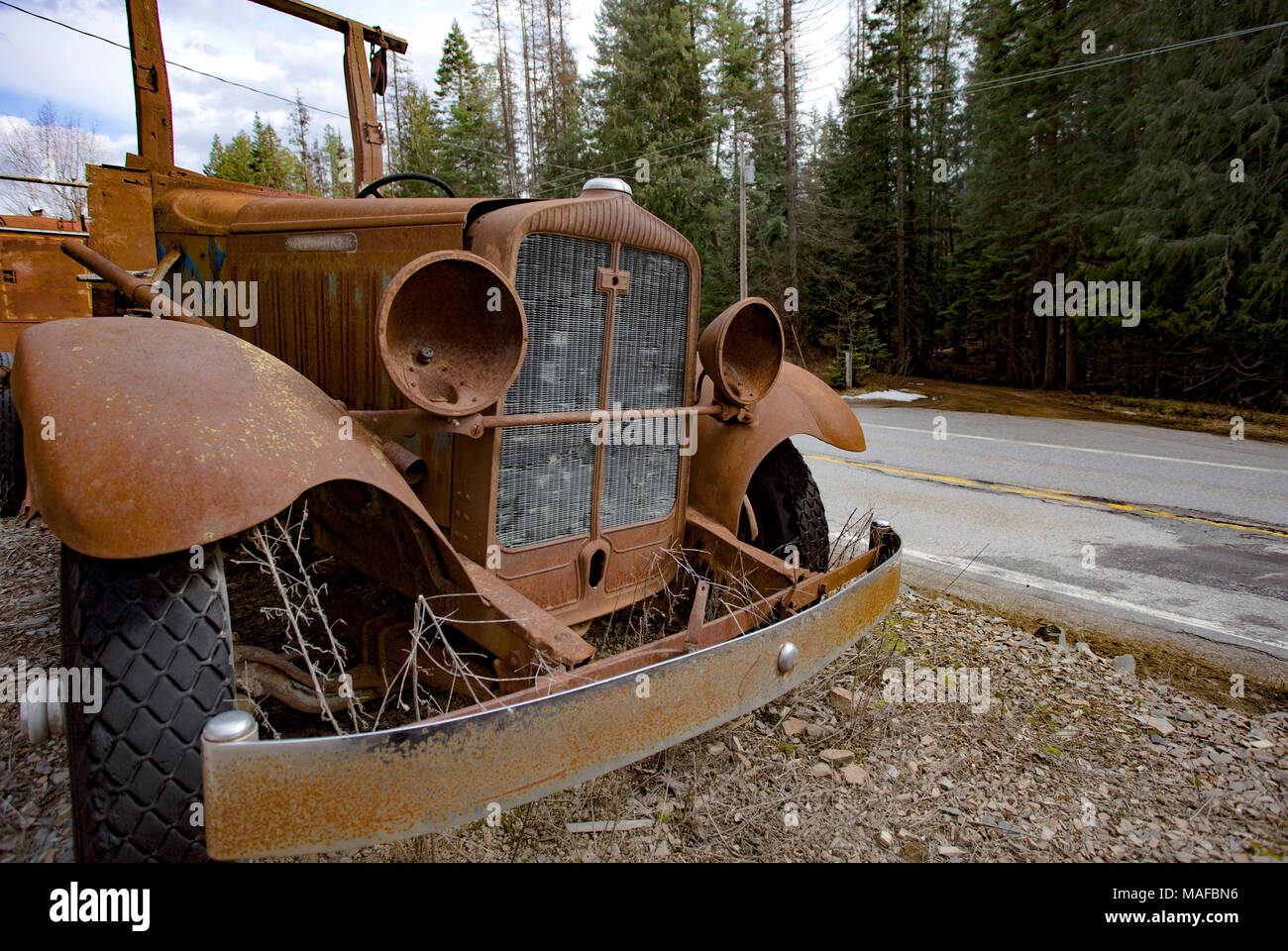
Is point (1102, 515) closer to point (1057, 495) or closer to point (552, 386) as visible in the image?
point (1057, 495)

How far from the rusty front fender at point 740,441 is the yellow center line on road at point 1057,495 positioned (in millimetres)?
3348

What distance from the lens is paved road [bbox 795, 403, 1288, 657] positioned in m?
3.58

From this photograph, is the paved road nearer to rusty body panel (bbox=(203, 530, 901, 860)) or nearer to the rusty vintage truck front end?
the rusty vintage truck front end

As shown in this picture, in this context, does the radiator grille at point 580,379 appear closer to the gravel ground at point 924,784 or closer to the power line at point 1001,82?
the gravel ground at point 924,784

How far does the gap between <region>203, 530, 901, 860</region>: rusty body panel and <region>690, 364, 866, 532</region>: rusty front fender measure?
105 cm

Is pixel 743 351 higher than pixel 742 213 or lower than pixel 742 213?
lower

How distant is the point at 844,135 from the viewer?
886 inches

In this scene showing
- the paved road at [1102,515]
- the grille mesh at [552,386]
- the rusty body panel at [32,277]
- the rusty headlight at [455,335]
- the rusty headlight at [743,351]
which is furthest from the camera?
the rusty body panel at [32,277]

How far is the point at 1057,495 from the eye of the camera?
5680mm

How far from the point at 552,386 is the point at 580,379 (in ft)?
0.36

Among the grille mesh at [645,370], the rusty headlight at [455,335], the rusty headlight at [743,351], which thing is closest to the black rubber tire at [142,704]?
the rusty headlight at [455,335]

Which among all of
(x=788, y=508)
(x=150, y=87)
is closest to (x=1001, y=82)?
(x=788, y=508)

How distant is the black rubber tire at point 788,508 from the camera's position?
118 inches

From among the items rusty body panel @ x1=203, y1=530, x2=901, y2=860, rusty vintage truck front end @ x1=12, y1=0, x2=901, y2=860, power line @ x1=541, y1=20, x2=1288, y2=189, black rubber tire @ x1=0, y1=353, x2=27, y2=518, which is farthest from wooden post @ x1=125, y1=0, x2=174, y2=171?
power line @ x1=541, y1=20, x2=1288, y2=189
